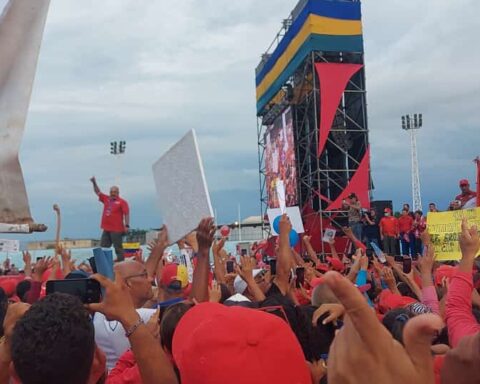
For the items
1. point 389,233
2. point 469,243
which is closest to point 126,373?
point 469,243

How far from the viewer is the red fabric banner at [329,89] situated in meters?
15.5

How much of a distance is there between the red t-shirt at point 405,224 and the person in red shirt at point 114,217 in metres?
6.71

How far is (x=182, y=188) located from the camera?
3.22 m

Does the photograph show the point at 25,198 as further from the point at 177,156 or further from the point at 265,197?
the point at 265,197

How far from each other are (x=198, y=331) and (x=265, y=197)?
19.9 m

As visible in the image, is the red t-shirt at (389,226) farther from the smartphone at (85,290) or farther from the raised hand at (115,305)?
the raised hand at (115,305)

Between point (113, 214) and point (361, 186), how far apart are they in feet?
25.5

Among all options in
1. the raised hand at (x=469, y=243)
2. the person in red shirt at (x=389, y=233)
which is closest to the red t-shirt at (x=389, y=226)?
the person in red shirt at (x=389, y=233)

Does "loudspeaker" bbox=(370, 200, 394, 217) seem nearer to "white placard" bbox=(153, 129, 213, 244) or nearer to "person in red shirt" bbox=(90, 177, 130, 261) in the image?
"person in red shirt" bbox=(90, 177, 130, 261)

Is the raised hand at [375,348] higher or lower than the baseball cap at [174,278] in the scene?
higher

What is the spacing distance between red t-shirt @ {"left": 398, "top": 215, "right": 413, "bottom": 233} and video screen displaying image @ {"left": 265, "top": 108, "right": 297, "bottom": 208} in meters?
4.15

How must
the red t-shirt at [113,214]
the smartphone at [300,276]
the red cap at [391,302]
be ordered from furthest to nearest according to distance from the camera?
the red t-shirt at [113,214] < the smartphone at [300,276] < the red cap at [391,302]

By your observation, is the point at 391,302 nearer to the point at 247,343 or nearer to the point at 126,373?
the point at 126,373

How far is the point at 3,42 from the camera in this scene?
2381 mm
